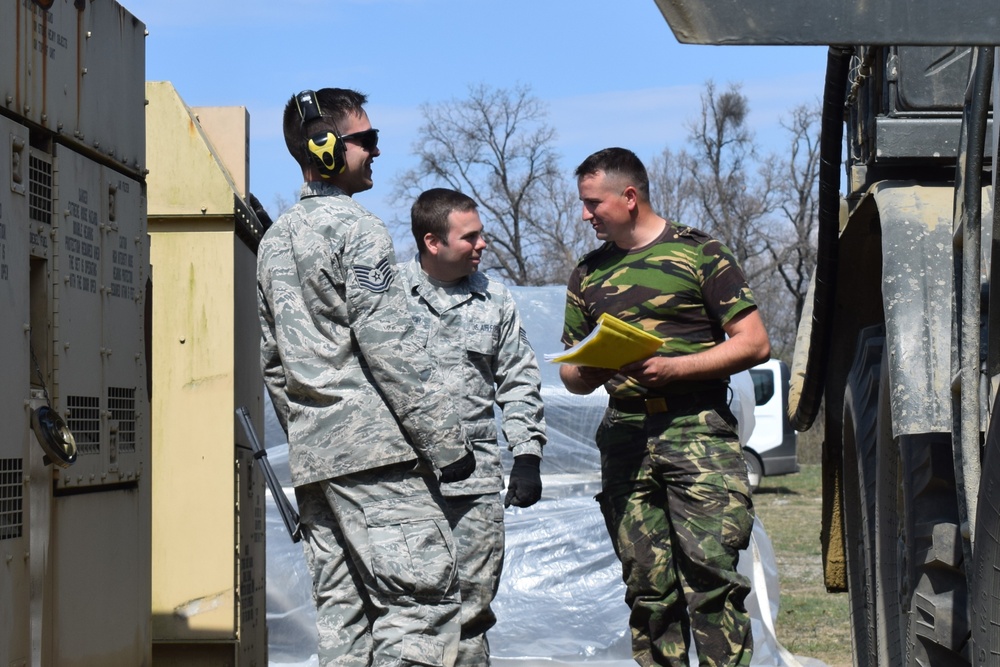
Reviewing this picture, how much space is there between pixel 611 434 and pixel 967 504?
1931 millimetres

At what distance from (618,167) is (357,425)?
140 cm

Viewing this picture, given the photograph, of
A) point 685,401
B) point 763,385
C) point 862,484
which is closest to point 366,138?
point 685,401

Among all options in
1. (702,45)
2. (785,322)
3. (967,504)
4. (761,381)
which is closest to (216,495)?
(967,504)

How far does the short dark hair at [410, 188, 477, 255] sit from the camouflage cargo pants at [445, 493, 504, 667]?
945 mm

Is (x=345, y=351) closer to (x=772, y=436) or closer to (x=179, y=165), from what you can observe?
(x=179, y=165)

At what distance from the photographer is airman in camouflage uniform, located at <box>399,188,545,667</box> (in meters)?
4.39

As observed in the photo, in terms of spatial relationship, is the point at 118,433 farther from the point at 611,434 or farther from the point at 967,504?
the point at 967,504

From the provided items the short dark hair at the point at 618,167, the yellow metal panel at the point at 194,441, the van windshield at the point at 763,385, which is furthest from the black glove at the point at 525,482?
the van windshield at the point at 763,385

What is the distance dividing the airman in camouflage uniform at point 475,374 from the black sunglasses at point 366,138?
27.1 inches

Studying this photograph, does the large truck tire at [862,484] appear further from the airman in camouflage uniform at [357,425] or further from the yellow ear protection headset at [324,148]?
the yellow ear protection headset at [324,148]

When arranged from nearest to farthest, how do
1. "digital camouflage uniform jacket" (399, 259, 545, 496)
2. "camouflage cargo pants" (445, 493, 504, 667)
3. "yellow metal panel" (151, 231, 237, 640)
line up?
"camouflage cargo pants" (445, 493, 504, 667)
"digital camouflage uniform jacket" (399, 259, 545, 496)
"yellow metal panel" (151, 231, 237, 640)

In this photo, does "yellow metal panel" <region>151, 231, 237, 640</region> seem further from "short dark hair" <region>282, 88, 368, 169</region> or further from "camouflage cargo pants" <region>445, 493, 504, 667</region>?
"short dark hair" <region>282, 88, 368, 169</region>

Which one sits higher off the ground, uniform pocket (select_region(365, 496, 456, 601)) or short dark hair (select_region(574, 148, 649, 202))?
short dark hair (select_region(574, 148, 649, 202))

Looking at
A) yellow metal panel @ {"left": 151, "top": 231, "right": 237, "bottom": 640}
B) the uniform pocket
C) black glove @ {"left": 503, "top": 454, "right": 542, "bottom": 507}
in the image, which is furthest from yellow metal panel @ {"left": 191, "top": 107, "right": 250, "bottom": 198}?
the uniform pocket
